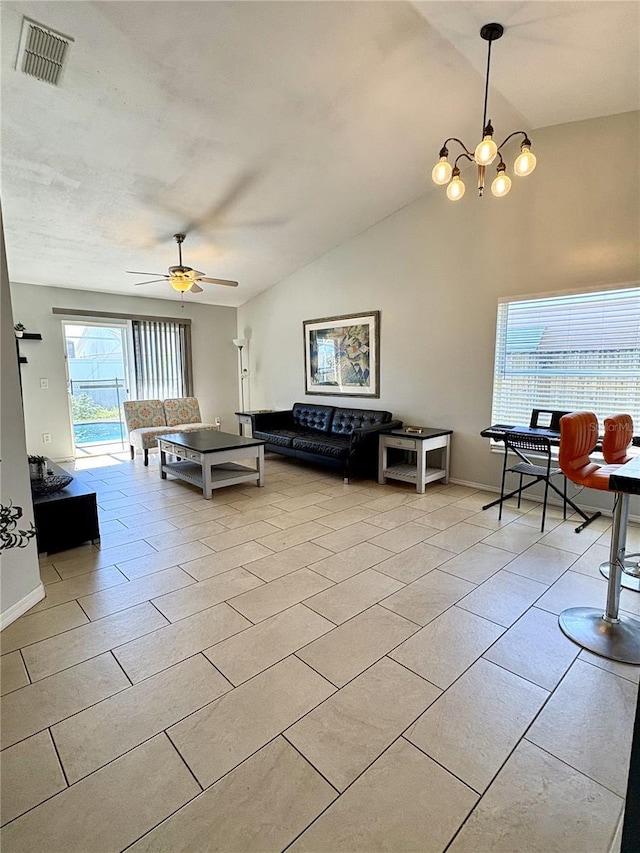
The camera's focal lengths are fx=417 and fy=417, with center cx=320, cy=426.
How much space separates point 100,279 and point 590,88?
578 centimetres

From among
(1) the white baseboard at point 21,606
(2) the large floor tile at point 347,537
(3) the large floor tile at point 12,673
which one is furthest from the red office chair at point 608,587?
(1) the white baseboard at point 21,606

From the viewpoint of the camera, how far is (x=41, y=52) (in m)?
2.41

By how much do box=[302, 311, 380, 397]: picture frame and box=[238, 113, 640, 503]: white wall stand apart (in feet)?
0.42

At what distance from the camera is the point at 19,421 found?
2328 mm

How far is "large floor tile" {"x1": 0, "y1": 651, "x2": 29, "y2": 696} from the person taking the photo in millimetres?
1795

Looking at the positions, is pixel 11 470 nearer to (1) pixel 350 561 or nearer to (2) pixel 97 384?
(1) pixel 350 561

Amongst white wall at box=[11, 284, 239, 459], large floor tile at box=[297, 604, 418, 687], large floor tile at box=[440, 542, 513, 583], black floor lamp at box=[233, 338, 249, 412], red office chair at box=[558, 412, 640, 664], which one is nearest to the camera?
large floor tile at box=[297, 604, 418, 687]

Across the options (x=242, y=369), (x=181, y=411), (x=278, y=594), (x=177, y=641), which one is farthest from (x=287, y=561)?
(x=242, y=369)

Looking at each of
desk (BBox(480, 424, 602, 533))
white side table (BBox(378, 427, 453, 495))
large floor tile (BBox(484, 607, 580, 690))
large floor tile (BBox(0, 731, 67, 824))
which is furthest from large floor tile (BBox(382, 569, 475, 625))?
white side table (BBox(378, 427, 453, 495))

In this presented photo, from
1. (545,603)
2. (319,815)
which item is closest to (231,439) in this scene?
(545,603)

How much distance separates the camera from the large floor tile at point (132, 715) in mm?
1474

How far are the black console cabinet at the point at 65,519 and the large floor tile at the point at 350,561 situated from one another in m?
1.78

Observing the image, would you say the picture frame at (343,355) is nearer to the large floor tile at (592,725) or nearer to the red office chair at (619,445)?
the red office chair at (619,445)

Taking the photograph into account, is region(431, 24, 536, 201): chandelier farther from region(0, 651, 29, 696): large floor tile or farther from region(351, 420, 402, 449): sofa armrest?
region(0, 651, 29, 696): large floor tile
